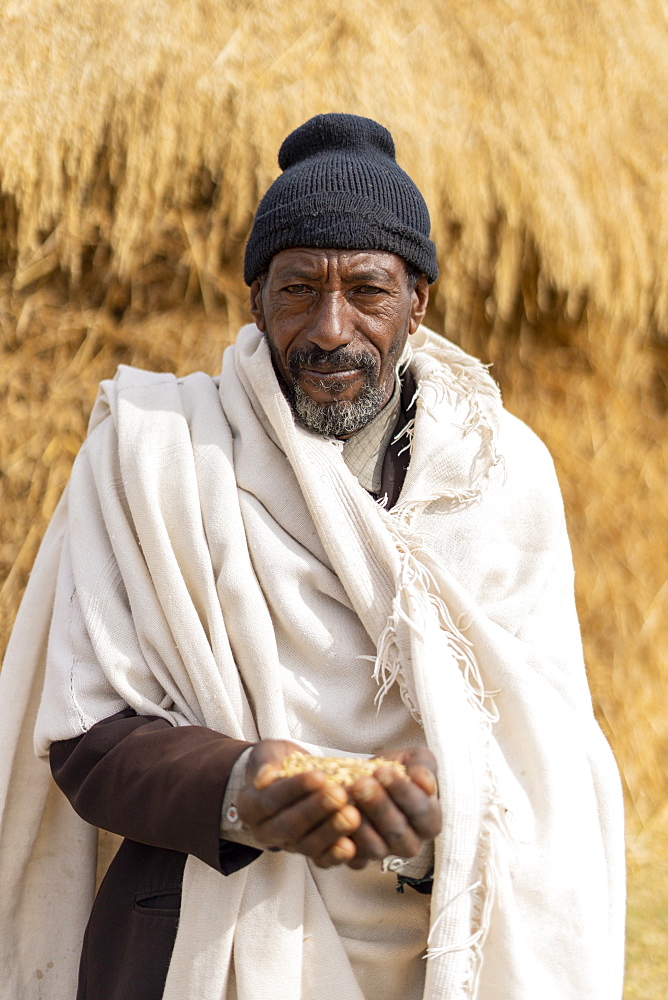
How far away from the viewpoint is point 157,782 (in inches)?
46.0

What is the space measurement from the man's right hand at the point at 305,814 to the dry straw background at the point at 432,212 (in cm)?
147

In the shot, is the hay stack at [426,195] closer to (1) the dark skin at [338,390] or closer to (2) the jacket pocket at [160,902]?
(1) the dark skin at [338,390]

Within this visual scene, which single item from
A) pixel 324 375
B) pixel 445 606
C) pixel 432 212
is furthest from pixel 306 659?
pixel 432 212

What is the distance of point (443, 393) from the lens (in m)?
1.61

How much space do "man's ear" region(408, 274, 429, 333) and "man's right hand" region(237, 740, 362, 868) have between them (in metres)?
0.86

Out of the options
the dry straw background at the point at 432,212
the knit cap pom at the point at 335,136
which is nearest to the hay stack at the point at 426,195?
the dry straw background at the point at 432,212

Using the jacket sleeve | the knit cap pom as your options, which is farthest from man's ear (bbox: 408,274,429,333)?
the jacket sleeve

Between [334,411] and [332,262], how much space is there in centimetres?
23

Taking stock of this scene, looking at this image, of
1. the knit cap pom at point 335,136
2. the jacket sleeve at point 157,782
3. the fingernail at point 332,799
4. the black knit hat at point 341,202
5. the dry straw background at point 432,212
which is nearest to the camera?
the fingernail at point 332,799

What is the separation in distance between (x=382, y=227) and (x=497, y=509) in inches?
19.3

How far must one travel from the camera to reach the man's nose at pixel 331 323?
1412mm

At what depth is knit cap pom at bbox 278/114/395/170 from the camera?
152 cm

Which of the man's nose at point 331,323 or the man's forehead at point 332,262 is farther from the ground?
the man's forehead at point 332,262

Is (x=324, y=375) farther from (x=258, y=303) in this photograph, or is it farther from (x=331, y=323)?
(x=258, y=303)
